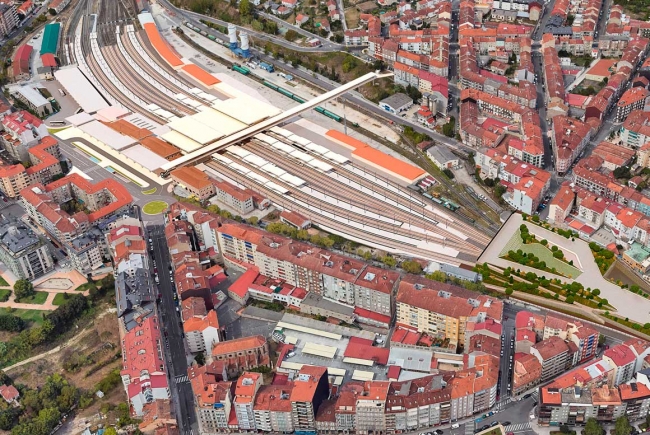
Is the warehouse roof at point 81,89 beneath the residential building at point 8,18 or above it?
beneath

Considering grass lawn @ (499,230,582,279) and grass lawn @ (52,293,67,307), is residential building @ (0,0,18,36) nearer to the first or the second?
grass lawn @ (52,293,67,307)

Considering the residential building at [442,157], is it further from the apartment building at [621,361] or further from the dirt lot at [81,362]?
the dirt lot at [81,362]

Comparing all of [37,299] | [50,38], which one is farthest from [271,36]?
[37,299]

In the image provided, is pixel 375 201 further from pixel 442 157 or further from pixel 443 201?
pixel 442 157

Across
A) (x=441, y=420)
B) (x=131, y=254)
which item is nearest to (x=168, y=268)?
(x=131, y=254)

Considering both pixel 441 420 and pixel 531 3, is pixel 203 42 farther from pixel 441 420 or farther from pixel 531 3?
pixel 441 420

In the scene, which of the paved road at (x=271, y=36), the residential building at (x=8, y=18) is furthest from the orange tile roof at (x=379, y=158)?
the residential building at (x=8, y=18)

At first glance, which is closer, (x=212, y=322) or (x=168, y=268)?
(x=212, y=322)
